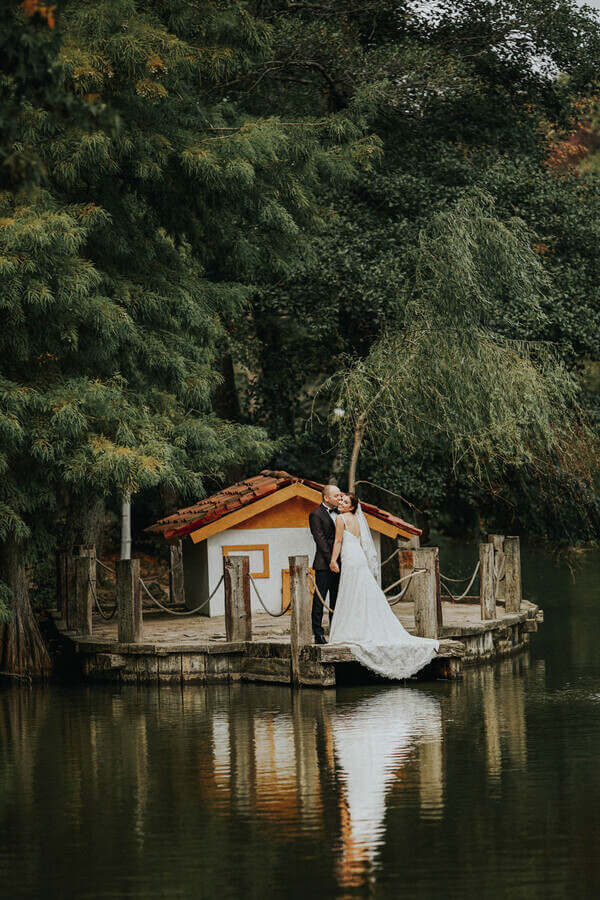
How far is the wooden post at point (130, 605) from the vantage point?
16438 millimetres

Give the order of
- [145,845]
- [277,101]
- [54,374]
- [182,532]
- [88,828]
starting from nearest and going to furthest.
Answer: [145,845], [88,828], [54,374], [182,532], [277,101]

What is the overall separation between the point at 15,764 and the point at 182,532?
837 cm

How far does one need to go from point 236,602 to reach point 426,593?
91.9 inches

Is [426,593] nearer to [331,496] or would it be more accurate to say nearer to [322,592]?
[322,592]

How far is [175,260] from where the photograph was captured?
19.8 m

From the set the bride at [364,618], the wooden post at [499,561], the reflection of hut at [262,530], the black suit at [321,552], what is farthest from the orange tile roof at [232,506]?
the bride at [364,618]

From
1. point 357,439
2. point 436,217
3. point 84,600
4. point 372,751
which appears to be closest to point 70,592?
point 84,600

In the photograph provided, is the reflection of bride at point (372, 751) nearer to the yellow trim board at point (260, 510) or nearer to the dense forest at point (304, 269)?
the dense forest at point (304, 269)

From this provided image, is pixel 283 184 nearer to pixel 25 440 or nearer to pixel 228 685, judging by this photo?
pixel 25 440

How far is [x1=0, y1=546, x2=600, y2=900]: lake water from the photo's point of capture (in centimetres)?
750

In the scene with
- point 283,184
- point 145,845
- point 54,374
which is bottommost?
point 145,845

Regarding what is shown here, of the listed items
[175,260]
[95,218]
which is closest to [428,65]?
[175,260]

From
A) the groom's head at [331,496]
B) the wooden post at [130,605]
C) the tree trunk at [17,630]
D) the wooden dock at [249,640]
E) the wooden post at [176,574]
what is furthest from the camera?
the wooden post at [176,574]

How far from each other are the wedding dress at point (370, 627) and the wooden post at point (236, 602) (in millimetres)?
1234
